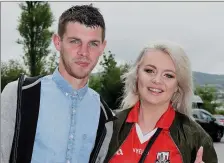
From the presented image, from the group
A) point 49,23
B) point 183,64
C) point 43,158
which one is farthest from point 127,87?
point 49,23

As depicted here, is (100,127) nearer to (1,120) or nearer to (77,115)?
(77,115)

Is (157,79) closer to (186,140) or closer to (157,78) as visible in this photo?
(157,78)

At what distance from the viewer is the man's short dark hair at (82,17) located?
9.70 ft

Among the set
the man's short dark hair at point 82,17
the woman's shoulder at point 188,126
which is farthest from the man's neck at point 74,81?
the woman's shoulder at point 188,126

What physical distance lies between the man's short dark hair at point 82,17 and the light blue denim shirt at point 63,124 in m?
0.35

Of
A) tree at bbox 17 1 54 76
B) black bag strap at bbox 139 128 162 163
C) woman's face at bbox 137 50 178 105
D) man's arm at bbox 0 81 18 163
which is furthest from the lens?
tree at bbox 17 1 54 76

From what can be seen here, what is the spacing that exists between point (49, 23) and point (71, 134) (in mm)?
32474

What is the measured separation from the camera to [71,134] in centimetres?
289

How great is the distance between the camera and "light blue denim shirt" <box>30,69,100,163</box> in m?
2.82

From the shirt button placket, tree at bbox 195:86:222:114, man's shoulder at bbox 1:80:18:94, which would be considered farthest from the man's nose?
tree at bbox 195:86:222:114

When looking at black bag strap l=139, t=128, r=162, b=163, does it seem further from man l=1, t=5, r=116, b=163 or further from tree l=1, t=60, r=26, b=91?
tree l=1, t=60, r=26, b=91

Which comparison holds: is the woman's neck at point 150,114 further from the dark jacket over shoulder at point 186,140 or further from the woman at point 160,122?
the dark jacket over shoulder at point 186,140

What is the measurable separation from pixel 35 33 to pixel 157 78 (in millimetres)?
31156

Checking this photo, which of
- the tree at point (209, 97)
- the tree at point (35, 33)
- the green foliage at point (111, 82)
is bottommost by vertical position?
the tree at point (209, 97)
